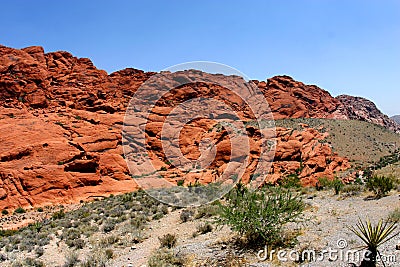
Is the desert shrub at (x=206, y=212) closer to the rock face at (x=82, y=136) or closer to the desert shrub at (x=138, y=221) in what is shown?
the desert shrub at (x=138, y=221)

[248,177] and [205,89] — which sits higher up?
[205,89]

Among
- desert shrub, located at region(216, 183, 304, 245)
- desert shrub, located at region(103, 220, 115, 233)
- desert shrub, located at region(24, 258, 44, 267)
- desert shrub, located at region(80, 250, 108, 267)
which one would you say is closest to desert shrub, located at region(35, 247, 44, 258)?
desert shrub, located at region(24, 258, 44, 267)

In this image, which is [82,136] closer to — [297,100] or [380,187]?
[380,187]

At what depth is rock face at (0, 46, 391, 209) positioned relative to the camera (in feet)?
74.2

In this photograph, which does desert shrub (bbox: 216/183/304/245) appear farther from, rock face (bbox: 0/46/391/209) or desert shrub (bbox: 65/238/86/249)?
rock face (bbox: 0/46/391/209)

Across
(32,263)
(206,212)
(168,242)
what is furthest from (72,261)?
(206,212)

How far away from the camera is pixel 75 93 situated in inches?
1843

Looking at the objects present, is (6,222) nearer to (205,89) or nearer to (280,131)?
(280,131)

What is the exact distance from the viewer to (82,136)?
3325 centimetres

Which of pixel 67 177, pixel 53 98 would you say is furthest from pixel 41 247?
pixel 53 98

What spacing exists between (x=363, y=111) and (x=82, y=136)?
85.2 meters

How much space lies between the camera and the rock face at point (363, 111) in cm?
8394

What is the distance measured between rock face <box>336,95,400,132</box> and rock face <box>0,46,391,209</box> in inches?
1057

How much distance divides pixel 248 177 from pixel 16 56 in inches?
1769
